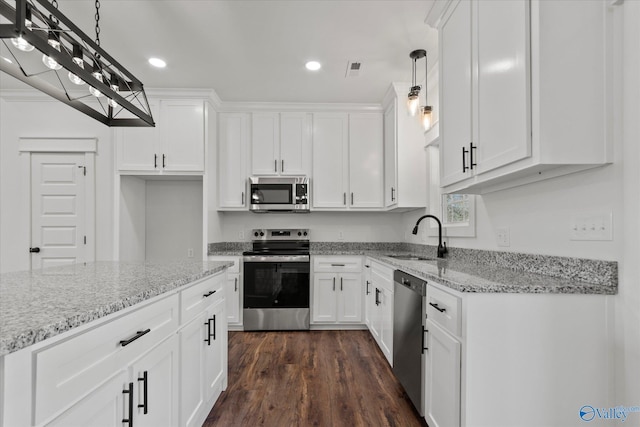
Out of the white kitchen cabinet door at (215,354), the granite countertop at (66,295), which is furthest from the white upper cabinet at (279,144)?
the granite countertop at (66,295)

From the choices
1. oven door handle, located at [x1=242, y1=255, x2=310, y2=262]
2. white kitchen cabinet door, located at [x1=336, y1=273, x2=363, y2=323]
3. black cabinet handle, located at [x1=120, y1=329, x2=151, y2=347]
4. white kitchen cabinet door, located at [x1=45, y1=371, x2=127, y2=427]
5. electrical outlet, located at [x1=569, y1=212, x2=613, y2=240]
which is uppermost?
electrical outlet, located at [x1=569, y1=212, x2=613, y2=240]

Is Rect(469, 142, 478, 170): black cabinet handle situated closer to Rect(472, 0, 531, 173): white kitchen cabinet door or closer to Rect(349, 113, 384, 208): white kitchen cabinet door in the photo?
Rect(472, 0, 531, 173): white kitchen cabinet door

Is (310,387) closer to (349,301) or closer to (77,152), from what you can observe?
(349,301)

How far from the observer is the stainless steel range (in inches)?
140

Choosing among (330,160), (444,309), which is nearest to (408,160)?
(330,160)

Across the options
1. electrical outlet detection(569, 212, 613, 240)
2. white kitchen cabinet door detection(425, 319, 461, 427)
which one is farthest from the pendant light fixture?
white kitchen cabinet door detection(425, 319, 461, 427)

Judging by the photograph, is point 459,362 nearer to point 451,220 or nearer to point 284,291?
point 451,220

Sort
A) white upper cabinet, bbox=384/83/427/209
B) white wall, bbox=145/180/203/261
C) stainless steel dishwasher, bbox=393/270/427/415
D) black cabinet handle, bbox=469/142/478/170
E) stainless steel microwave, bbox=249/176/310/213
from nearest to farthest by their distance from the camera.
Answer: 1. black cabinet handle, bbox=469/142/478/170
2. stainless steel dishwasher, bbox=393/270/427/415
3. white upper cabinet, bbox=384/83/427/209
4. stainless steel microwave, bbox=249/176/310/213
5. white wall, bbox=145/180/203/261

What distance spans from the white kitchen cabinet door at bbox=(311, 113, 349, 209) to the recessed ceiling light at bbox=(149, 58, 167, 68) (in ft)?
5.57

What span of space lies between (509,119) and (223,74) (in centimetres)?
268

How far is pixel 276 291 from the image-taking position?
141 inches

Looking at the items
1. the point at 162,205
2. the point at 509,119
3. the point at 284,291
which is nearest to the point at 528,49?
the point at 509,119

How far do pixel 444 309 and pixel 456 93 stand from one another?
1.23m

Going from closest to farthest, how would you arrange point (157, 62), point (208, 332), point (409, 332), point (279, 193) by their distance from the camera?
point (208, 332) → point (409, 332) → point (157, 62) → point (279, 193)
